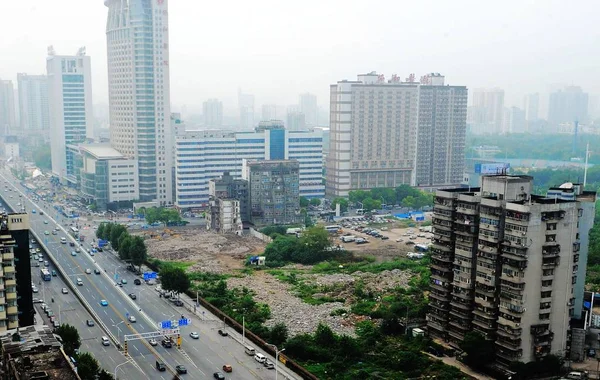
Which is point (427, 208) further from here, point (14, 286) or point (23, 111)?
point (23, 111)

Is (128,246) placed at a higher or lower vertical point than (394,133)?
lower

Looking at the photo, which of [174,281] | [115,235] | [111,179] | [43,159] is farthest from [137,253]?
[43,159]

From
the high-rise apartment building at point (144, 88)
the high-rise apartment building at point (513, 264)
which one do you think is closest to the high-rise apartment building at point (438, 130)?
the high-rise apartment building at point (144, 88)

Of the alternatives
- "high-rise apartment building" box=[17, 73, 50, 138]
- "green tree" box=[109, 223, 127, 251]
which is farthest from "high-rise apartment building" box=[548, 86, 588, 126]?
"green tree" box=[109, 223, 127, 251]

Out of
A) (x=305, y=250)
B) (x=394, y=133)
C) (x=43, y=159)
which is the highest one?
(x=394, y=133)

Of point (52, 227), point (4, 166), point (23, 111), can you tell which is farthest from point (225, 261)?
→ point (23, 111)

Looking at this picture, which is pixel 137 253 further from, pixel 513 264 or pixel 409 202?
pixel 409 202

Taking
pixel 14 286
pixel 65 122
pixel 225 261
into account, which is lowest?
pixel 225 261
